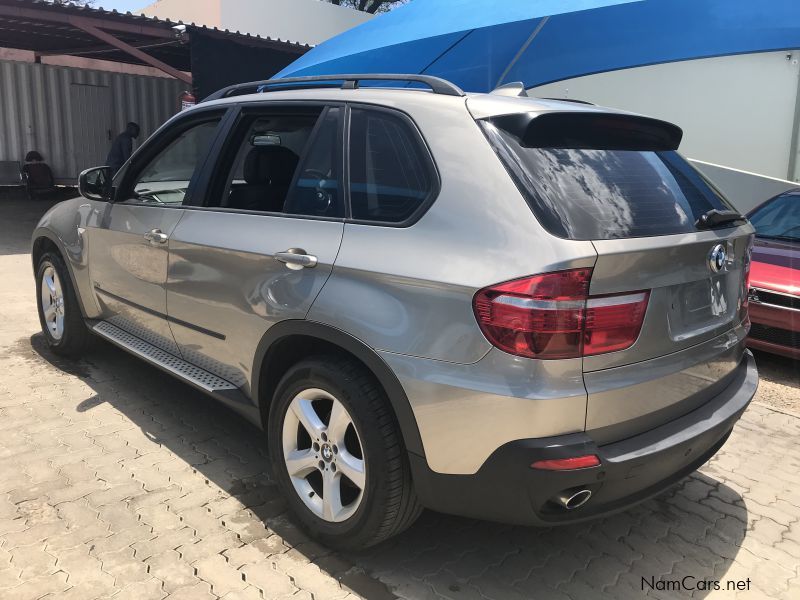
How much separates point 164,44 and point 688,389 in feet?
45.8

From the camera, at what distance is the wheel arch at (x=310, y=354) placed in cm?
223

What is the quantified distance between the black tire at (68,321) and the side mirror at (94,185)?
0.67 m

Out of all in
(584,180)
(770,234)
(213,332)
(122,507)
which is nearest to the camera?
(584,180)

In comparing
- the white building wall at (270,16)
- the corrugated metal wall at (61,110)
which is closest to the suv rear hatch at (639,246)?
the corrugated metal wall at (61,110)

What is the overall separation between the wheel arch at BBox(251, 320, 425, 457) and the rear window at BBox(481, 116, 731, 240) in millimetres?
756

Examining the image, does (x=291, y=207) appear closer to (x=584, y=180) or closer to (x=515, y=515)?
(x=584, y=180)

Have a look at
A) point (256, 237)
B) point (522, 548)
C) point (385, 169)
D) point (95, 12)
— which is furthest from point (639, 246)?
point (95, 12)

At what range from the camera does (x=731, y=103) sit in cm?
1049

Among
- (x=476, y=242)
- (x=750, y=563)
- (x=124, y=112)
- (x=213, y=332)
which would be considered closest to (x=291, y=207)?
(x=213, y=332)

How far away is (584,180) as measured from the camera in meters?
2.26

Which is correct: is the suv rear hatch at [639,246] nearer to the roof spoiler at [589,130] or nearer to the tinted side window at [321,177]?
the roof spoiler at [589,130]

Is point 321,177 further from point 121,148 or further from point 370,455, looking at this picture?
point 121,148

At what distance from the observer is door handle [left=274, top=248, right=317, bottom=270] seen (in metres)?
2.54

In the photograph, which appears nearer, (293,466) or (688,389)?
(688,389)
